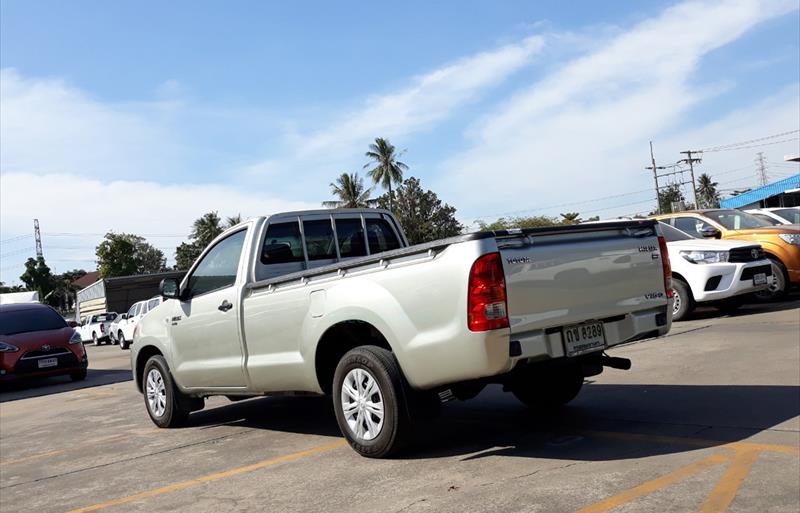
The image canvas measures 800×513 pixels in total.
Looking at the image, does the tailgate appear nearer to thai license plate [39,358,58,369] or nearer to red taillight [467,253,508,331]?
red taillight [467,253,508,331]

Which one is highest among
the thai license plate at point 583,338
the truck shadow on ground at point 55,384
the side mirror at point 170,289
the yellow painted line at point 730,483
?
the side mirror at point 170,289

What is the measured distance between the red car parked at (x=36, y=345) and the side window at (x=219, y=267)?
834 cm

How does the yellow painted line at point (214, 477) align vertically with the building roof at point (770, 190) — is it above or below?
below

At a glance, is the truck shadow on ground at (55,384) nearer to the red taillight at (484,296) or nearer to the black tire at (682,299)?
the black tire at (682,299)

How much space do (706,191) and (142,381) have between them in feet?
411

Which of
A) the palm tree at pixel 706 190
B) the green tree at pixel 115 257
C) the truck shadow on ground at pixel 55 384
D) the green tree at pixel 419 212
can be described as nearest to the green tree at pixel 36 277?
the green tree at pixel 115 257

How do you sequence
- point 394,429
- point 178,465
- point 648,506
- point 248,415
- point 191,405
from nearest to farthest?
point 648,506
point 394,429
point 178,465
point 191,405
point 248,415

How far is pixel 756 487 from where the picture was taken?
405 centimetres

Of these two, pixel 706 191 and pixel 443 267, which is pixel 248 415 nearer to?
pixel 443 267

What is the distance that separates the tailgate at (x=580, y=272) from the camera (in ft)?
15.5

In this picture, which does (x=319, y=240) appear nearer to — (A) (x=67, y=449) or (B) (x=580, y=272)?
(B) (x=580, y=272)

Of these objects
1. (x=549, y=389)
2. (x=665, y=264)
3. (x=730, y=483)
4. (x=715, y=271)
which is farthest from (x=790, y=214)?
(x=730, y=483)

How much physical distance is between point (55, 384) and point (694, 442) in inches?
526

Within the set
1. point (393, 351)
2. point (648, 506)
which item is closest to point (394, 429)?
point (393, 351)
